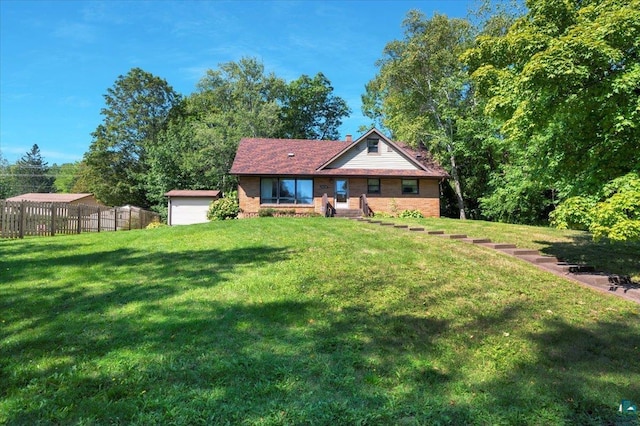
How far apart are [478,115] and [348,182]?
31.5 feet

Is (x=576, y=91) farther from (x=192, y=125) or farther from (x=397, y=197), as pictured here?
(x=192, y=125)

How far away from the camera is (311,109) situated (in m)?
47.9

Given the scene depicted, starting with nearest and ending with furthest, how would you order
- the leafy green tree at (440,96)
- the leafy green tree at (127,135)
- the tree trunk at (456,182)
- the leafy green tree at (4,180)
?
the leafy green tree at (440,96) → the tree trunk at (456,182) → the leafy green tree at (127,135) → the leafy green tree at (4,180)

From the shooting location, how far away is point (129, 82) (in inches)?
1796

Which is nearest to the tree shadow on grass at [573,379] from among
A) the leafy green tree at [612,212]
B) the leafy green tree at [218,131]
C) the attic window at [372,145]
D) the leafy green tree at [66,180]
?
the leafy green tree at [612,212]

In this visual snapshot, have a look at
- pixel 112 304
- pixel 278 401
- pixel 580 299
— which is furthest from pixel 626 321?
pixel 112 304

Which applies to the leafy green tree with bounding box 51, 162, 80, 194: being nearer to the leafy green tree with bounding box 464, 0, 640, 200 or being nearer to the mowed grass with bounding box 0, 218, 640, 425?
the mowed grass with bounding box 0, 218, 640, 425

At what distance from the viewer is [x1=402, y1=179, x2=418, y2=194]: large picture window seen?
24.2 meters

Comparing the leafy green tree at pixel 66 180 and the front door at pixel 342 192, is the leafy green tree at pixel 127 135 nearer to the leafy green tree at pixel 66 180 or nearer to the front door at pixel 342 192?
the front door at pixel 342 192

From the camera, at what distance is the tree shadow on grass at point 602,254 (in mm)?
9031

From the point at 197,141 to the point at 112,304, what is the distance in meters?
31.5

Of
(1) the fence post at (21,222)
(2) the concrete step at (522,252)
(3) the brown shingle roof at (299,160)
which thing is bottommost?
(2) the concrete step at (522,252)

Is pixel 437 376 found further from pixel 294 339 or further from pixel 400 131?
pixel 400 131

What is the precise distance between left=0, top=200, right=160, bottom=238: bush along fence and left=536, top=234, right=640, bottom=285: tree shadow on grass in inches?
664
